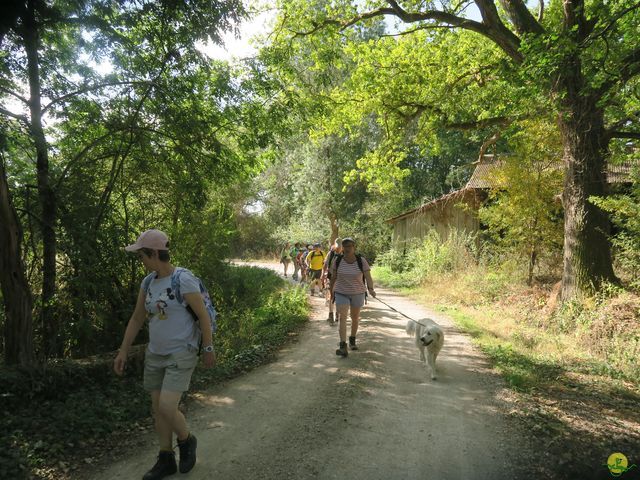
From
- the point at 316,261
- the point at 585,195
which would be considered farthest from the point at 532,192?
the point at 316,261

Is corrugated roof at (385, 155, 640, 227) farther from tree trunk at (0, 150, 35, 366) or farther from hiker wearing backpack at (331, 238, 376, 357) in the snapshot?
tree trunk at (0, 150, 35, 366)

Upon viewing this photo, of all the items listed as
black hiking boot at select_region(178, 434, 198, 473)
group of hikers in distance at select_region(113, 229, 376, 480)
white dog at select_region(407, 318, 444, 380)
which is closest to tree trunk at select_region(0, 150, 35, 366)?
group of hikers in distance at select_region(113, 229, 376, 480)

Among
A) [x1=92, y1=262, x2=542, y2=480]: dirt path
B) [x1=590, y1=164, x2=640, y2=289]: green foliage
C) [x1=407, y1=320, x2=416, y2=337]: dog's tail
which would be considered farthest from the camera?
[x1=590, y1=164, x2=640, y2=289]: green foliage

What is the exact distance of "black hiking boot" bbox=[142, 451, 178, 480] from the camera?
3.35 metres

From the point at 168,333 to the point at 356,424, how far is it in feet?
7.87

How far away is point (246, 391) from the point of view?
5.57 metres

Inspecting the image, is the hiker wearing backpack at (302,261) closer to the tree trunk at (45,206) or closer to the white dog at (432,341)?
the white dog at (432,341)

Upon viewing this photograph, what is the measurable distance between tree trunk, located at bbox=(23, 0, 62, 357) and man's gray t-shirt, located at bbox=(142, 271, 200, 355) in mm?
3233

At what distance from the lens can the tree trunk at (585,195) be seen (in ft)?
28.9

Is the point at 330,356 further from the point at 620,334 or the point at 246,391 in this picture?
the point at 620,334

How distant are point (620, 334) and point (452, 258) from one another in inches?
346

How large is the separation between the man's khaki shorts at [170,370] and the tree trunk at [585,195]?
8.77 meters

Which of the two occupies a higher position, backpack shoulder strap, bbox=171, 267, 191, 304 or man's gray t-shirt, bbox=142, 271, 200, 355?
backpack shoulder strap, bbox=171, 267, 191, 304

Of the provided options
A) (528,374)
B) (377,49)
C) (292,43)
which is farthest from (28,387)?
(377,49)
